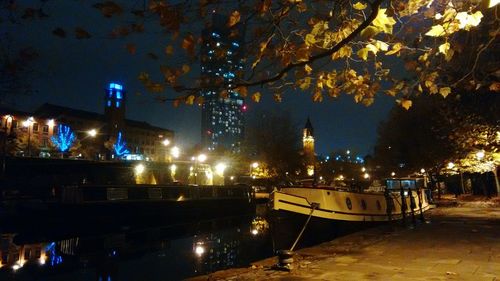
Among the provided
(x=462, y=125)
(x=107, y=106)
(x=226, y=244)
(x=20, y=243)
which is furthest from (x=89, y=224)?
(x=107, y=106)

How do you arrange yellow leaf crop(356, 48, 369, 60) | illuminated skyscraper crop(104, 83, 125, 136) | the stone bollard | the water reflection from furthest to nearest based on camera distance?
illuminated skyscraper crop(104, 83, 125, 136)
the water reflection
the stone bollard
yellow leaf crop(356, 48, 369, 60)

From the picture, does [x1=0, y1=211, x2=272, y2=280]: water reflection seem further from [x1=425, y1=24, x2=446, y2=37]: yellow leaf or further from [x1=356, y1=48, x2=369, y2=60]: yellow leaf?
[x1=425, y1=24, x2=446, y2=37]: yellow leaf

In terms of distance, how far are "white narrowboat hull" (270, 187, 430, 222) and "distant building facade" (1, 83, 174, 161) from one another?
188 feet

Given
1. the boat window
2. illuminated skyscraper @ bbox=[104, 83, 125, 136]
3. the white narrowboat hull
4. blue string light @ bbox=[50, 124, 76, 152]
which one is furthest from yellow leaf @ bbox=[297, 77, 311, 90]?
illuminated skyscraper @ bbox=[104, 83, 125, 136]

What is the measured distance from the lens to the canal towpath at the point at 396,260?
315 inches

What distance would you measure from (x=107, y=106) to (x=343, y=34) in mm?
107317

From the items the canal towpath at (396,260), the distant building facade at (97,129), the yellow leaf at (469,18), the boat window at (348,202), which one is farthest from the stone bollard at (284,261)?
the distant building facade at (97,129)

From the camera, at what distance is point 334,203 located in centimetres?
1758

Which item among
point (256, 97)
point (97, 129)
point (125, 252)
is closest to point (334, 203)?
point (125, 252)

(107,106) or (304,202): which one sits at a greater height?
(107,106)

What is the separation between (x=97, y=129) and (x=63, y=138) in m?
17.1

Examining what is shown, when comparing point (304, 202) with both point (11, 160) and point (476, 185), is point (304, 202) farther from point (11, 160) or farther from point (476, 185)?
point (11, 160)

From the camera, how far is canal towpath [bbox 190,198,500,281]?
8.01m

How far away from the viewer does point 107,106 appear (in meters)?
106
